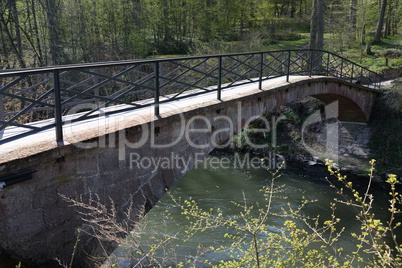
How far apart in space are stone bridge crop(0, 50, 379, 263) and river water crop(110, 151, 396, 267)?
2496mm

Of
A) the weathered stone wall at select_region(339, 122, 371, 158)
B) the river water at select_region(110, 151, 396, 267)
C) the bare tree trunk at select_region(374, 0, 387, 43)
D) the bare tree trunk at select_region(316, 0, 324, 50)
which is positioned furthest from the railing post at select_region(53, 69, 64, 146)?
the bare tree trunk at select_region(374, 0, 387, 43)

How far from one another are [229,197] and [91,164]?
8.04 m

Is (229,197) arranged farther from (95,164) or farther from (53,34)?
(53,34)

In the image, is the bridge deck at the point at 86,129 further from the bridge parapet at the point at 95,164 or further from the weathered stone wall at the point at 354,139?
the weathered stone wall at the point at 354,139

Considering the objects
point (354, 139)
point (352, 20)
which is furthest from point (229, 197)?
point (352, 20)

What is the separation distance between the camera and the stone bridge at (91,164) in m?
4.23

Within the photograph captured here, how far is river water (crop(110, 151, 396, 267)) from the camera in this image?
30.2ft

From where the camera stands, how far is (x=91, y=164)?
16.5 ft

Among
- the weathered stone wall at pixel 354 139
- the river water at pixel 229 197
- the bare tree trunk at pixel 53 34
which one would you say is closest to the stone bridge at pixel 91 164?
the river water at pixel 229 197

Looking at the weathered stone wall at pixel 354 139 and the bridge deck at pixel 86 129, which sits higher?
the bridge deck at pixel 86 129

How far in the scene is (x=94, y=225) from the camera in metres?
5.19

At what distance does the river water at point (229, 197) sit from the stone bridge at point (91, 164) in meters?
2.50

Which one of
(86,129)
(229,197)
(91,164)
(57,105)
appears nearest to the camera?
(57,105)

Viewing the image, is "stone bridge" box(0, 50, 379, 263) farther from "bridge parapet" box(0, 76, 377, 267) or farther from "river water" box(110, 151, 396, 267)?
"river water" box(110, 151, 396, 267)
